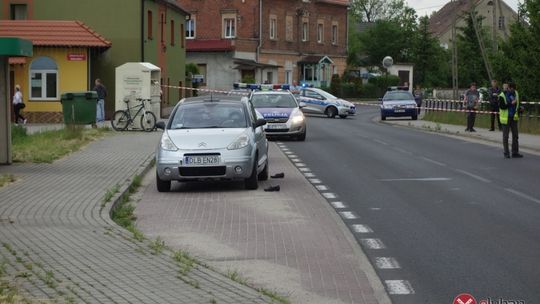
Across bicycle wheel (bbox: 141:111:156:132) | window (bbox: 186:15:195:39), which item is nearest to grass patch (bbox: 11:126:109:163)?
bicycle wheel (bbox: 141:111:156:132)

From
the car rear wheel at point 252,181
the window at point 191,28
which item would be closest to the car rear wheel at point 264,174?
the car rear wheel at point 252,181

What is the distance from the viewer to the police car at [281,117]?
30.8 m

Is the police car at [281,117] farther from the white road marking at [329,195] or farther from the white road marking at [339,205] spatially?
the white road marking at [339,205]

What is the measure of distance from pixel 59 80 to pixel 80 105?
753 cm

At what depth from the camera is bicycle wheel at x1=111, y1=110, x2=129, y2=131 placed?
112 feet

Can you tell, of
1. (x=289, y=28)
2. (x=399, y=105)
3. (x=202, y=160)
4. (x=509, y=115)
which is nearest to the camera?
(x=202, y=160)

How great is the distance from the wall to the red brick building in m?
33.7

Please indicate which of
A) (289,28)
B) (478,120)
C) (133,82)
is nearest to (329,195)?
(133,82)

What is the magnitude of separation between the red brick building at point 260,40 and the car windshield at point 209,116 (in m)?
56.5

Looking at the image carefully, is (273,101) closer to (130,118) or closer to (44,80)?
(130,118)

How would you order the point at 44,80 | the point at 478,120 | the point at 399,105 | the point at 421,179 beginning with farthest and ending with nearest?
the point at 399,105, the point at 478,120, the point at 44,80, the point at 421,179

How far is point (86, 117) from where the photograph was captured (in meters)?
34.0

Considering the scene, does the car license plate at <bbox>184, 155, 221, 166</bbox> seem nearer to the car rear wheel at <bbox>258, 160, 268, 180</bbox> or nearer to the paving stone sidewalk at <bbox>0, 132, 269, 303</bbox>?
the paving stone sidewalk at <bbox>0, 132, 269, 303</bbox>

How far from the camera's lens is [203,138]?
16469 millimetres
